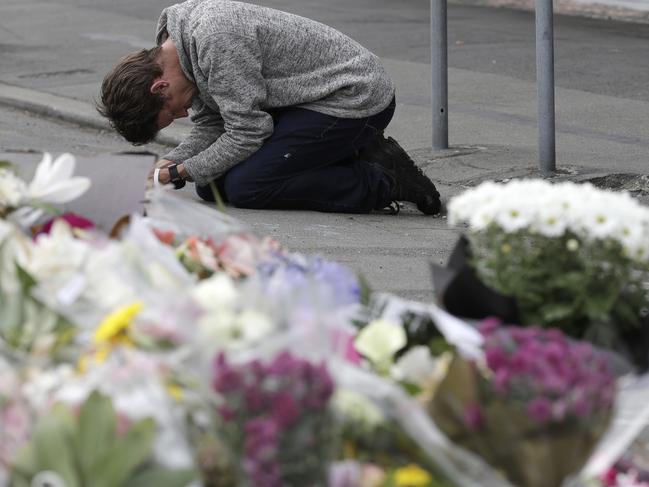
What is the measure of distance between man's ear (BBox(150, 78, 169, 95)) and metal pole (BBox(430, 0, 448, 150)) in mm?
2758

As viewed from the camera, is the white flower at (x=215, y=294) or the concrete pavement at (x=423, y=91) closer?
the white flower at (x=215, y=294)

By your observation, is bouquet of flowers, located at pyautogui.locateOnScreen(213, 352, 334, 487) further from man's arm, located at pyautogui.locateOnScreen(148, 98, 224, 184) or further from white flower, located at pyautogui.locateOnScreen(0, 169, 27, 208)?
man's arm, located at pyautogui.locateOnScreen(148, 98, 224, 184)

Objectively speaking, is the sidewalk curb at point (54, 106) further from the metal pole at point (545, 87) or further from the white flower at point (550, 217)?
the white flower at point (550, 217)

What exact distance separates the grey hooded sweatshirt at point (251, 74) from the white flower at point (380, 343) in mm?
3763

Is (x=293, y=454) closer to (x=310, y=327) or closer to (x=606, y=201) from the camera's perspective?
(x=310, y=327)

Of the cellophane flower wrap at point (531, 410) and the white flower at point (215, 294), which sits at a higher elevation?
the white flower at point (215, 294)

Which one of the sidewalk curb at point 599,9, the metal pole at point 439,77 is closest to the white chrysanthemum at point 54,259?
the metal pole at point 439,77

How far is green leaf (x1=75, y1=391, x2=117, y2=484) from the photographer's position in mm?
1756

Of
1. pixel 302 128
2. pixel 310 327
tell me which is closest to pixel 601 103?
pixel 302 128

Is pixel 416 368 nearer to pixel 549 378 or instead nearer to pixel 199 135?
pixel 549 378

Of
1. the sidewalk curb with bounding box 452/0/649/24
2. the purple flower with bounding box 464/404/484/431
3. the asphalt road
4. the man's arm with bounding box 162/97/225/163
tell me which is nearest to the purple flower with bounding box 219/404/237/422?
the purple flower with bounding box 464/404/484/431

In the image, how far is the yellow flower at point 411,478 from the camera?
181cm

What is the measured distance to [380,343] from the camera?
2.10m

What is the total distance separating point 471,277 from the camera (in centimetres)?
225
